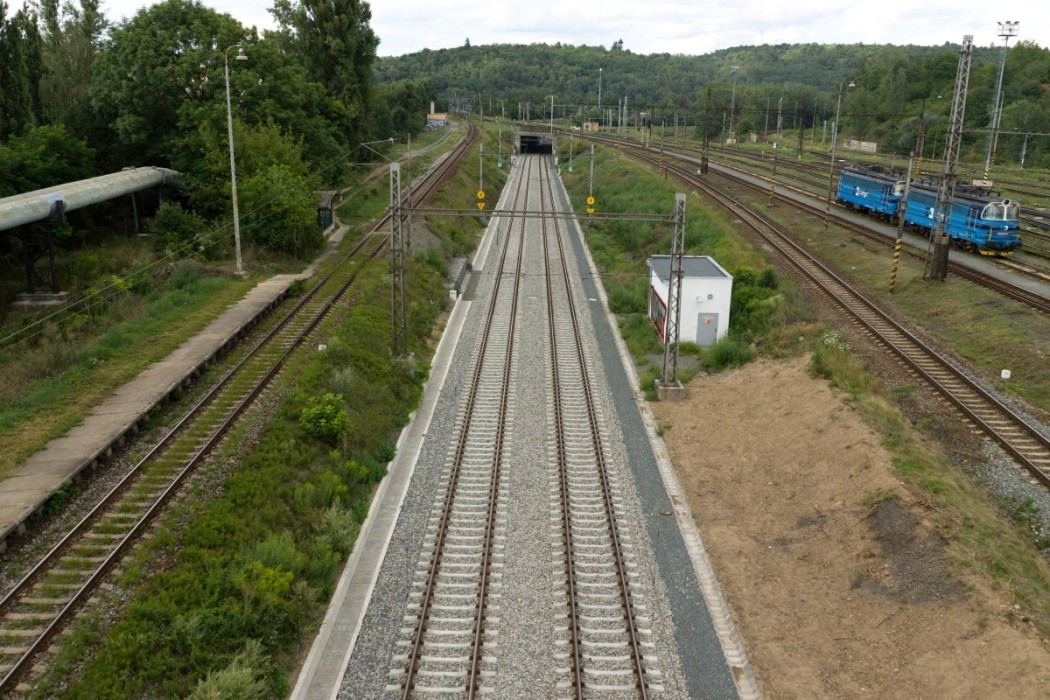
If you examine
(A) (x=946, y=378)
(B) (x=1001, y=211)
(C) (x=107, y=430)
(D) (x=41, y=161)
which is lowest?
(C) (x=107, y=430)

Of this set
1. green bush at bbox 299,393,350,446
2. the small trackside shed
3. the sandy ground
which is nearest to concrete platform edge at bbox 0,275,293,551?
green bush at bbox 299,393,350,446

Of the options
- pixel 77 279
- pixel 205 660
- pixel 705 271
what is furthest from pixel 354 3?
pixel 205 660

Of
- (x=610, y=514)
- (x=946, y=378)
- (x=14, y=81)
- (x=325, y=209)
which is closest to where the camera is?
(x=610, y=514)

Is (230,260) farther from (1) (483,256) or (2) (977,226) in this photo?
(2) (977,226)

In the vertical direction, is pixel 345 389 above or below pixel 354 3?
below

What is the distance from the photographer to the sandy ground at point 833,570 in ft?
42.2

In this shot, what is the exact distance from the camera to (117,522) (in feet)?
54.8

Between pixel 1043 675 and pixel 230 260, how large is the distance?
3990 centimetres

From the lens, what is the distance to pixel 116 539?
1598 centimetres

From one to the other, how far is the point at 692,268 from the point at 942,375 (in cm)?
1076

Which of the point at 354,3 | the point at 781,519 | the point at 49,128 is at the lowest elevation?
the point at 781,519

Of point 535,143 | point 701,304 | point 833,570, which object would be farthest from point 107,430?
point 535,143

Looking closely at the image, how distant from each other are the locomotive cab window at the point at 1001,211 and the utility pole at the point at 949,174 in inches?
176

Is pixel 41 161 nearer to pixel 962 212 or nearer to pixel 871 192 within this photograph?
pixel 962 212
